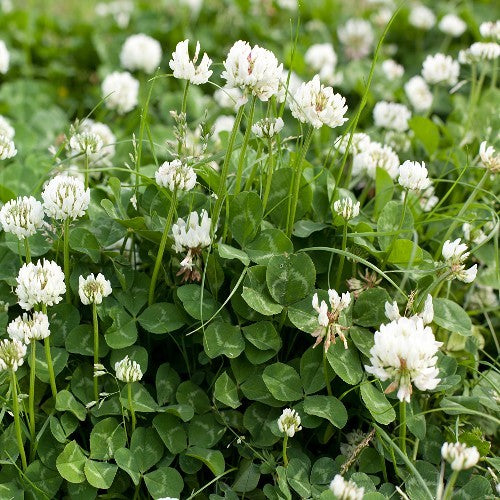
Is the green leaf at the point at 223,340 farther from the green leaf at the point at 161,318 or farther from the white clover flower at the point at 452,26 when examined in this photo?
the white clover flower at the point at 452,26

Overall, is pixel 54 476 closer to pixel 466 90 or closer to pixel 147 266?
pixel 147 266

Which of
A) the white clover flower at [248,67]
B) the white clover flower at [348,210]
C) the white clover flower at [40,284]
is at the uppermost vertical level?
the white clover flower at [248,67]

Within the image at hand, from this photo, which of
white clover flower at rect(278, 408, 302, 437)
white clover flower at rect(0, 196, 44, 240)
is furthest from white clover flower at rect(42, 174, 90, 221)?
white clover flower at rect(278, 408, 302, 437)

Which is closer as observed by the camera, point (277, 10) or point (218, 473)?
point (218, 473)

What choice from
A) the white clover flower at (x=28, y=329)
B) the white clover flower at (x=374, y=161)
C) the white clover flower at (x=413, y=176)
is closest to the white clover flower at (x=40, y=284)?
the white clover flower at (x=28, y=329)

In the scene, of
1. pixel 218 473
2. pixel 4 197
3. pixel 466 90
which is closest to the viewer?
pixel 218 473

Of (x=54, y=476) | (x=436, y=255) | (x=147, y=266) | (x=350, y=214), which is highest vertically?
(x=350, y=214)

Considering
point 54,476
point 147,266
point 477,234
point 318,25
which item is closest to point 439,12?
point 318,25

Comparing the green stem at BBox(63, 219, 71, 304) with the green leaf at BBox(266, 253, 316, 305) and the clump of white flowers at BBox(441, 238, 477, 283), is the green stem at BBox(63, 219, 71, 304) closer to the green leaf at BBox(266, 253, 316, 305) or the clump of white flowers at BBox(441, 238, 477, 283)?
the green leaf at BBox(266, 253, 316, 305)
